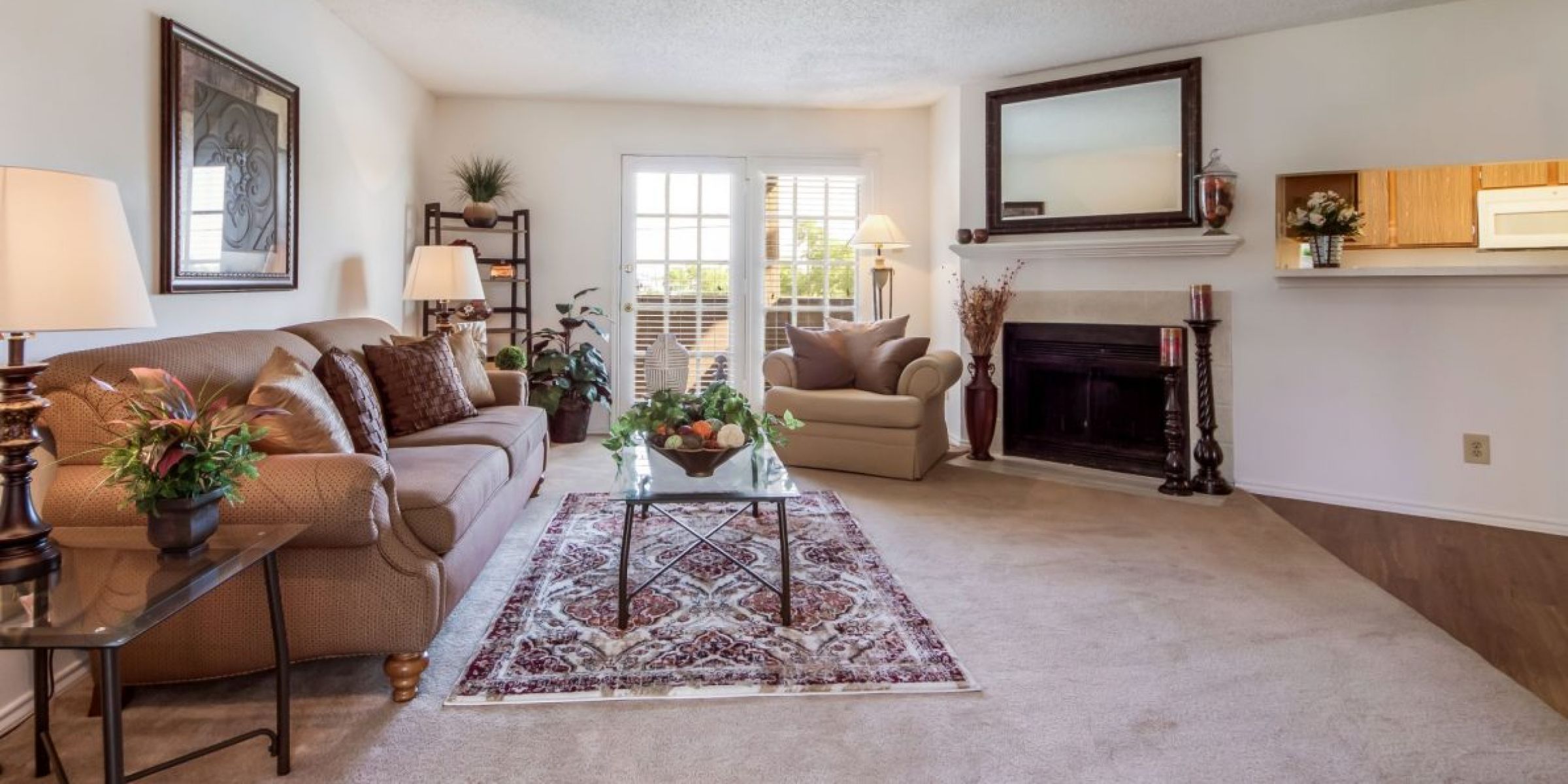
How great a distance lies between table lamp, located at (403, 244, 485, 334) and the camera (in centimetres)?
439

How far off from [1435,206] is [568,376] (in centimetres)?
500

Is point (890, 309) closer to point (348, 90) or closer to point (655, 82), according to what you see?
point (655, 82)

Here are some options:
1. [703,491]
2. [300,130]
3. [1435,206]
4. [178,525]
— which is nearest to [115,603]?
[178,525]

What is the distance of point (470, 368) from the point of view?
13.0ft

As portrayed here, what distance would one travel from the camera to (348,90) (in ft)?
14.0

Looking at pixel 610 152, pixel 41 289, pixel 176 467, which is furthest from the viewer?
pixel 610 152

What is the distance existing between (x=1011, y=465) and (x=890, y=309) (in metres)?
1.64

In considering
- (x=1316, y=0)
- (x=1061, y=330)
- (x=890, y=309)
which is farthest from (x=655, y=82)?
(x=1316, y=0)

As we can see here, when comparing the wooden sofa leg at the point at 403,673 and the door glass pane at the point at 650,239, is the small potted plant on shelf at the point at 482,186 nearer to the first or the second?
the door glass pane at the point at 650,239

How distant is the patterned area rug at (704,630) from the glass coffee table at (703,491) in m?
0.06

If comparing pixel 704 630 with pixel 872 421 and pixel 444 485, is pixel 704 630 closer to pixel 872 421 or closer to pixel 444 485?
pixel 444 485

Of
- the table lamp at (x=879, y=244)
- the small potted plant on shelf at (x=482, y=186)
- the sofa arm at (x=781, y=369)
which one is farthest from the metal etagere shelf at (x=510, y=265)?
the table lamp at (x=879, y=244)

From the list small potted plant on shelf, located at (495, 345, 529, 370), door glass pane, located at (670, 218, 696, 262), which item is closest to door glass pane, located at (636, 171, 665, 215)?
door glass pane, located at (670, 218, 696, 262)

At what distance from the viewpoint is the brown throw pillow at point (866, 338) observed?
4.98 m
